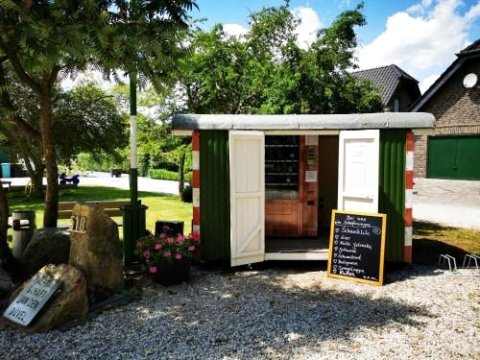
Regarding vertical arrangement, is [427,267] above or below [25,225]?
below

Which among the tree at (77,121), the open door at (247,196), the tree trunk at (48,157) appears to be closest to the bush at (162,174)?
the tree at (77,121)

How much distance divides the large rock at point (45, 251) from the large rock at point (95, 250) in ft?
3.09

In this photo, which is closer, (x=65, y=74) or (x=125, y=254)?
(x=125, y=254)

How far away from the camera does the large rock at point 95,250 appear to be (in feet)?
18.2

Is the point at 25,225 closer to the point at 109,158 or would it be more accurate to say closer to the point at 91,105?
the point at 91,105

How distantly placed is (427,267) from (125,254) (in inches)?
223

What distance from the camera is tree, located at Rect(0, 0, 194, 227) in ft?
13.4

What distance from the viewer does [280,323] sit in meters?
5.02

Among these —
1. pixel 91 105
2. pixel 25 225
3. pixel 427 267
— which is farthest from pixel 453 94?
pixel 25 225

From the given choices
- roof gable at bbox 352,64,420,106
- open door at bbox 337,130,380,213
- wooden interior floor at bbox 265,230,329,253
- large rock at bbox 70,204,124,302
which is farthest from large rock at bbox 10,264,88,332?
roof gable at bbox 352,64,420,106

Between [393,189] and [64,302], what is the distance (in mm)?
5569

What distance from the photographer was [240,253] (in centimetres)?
707

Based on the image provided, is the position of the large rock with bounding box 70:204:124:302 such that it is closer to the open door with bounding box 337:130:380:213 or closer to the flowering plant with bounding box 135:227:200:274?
the flowering plant with bounding box 135:227:200:274

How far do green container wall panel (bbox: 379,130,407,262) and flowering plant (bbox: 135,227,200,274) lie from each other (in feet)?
11.5
